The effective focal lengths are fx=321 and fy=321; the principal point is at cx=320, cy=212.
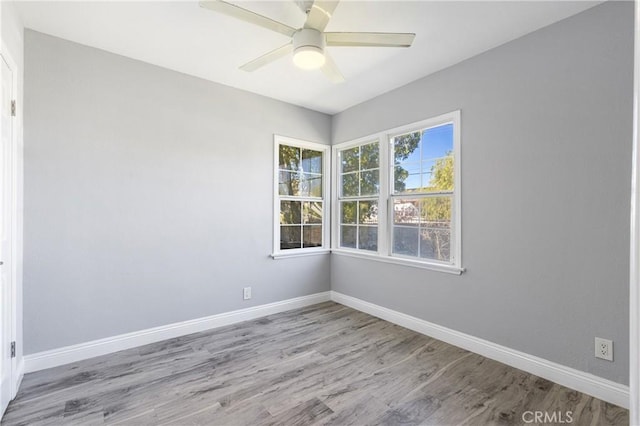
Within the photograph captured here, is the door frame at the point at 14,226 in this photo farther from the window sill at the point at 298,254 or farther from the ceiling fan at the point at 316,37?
the window sill at the point at 298,254

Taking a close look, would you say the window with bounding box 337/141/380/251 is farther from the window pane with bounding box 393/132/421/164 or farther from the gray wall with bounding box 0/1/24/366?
the gray wall with bounding box 0/1/24/366

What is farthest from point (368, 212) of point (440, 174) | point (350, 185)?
point (440, 174)

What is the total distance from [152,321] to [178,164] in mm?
1539

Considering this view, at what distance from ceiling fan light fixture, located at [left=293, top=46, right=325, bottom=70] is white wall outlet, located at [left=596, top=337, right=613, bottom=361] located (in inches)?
106

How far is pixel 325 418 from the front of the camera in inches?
79.3

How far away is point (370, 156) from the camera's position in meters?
4.00

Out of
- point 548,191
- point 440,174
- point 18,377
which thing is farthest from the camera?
point 440,174

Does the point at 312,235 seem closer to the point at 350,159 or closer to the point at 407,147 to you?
the point at 350,159

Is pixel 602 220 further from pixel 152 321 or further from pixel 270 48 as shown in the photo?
pixel 152 321

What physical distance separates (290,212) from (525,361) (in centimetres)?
283

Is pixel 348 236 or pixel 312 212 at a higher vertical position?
pixel 312 212

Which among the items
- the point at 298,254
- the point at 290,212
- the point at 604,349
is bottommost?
the point at 604,349

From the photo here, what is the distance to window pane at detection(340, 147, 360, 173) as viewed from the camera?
420 cm

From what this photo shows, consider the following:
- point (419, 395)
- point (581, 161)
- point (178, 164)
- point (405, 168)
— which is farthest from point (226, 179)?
point (581, 161)
